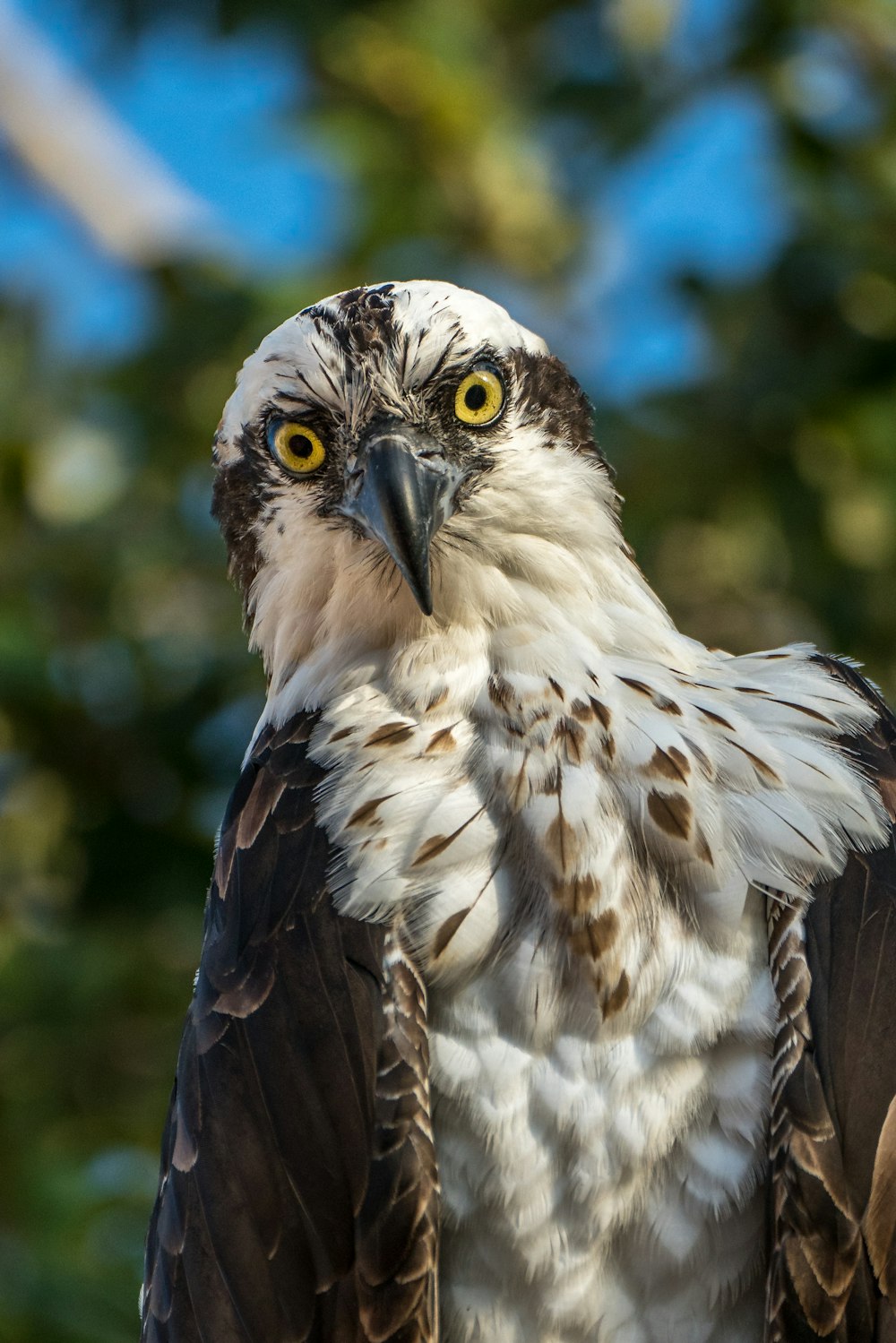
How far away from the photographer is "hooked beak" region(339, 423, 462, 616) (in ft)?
11.8

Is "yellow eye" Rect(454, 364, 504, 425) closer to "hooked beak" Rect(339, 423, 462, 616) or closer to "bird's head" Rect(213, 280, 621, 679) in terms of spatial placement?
"bird's head" Rect(213, 280, 621, 679)

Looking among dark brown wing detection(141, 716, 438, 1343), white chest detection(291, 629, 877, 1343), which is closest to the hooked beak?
white chest detection(291, 629, 877, 1343)

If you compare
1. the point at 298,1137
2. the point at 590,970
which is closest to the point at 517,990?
the point at 590,970

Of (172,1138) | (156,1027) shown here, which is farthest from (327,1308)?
(156,1027)

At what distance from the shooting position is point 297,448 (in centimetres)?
399

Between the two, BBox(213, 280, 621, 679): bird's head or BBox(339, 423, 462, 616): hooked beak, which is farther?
BBox(213, 280, 621, 679): bird's head

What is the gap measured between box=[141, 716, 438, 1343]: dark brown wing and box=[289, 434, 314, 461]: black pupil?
0.90 m

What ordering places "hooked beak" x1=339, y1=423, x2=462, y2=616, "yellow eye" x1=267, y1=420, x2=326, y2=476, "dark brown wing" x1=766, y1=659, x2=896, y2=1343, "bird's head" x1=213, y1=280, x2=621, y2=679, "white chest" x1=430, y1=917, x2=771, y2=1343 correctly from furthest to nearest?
"yellow eye" x1=267, y1=420, x2=326, y2=476 → "bird's head" x1=213, y1=280, x2=621, y2=679 → "hooked beak" x1=339, y1=423, x2=462, y2=616 → "white chest" x1=430, y1=917, x2=771, y2=1343 → "dark brown wing" x1=766, y1=659, x2=896, y2=1343

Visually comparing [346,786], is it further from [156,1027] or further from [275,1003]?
[156,1027]

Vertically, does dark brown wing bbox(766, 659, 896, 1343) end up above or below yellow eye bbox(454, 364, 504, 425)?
below

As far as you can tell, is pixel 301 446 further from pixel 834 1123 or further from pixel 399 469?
pixel 834 1123

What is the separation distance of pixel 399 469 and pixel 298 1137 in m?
1.45

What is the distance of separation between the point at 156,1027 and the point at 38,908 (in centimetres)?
67

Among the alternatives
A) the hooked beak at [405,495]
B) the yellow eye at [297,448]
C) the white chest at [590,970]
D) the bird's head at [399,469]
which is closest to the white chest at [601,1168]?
the white chest at [590,970]
